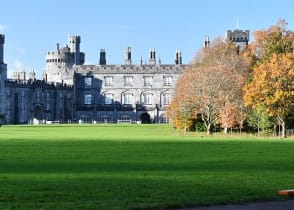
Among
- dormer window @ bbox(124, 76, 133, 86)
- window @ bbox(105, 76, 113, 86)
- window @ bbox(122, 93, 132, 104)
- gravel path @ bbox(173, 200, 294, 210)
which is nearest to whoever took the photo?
gravel path @ bbox(173, 200, 294, 210)

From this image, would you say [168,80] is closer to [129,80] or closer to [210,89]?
[129,80]

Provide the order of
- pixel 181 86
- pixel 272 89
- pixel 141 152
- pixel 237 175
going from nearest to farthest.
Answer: pixel 237 175 < pixel 141 152 < pixel 272 89 < pixel 181 86

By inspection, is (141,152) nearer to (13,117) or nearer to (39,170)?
(39,170)

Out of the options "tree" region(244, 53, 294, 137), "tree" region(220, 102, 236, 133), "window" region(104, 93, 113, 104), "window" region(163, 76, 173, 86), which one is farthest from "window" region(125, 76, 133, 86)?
"tree" region(244, 53, 294, 137)

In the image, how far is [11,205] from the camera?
41.9ft

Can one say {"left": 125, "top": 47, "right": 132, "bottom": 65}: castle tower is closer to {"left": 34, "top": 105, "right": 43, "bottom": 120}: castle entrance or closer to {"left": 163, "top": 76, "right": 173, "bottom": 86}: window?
{"left": 163, "top": 76, "right": 173, "bottom": 86}: window

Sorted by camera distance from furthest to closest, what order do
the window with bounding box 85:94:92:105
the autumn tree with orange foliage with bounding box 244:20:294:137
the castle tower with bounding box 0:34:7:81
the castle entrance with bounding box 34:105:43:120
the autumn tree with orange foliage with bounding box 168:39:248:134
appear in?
the window with bounding box 85:94:92:105 → the castle entrance with bounding box 34:105:43:120 → the castle tower with bounding box 0:34:7:81 → the autumn tree with orange foliage with bounding box 168:39:248:134 → the autumn tree with orange foliage with bounding box 244:20:294:137

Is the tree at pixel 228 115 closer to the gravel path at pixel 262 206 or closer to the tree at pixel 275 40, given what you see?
the tree at pixel 275 40

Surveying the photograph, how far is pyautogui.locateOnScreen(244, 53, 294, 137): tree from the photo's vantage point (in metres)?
51.5

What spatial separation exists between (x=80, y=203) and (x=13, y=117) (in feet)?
335

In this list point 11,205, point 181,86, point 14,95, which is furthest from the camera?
point 14,95

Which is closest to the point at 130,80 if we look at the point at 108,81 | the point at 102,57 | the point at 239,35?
the point at 108,81

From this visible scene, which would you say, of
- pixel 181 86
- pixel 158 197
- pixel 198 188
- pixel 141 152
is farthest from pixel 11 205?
pixel 181 86

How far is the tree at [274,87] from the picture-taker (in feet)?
169
